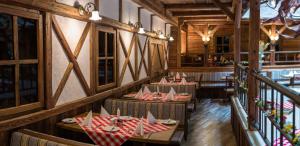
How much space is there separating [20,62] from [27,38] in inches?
13.0

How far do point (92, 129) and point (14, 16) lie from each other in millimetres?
1699

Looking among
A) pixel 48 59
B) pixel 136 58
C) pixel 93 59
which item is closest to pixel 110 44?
pixel 93 59

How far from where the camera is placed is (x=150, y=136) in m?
3.90

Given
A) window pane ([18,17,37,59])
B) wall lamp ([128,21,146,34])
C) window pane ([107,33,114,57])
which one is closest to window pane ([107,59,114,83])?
window pane ([107,33,114,57])

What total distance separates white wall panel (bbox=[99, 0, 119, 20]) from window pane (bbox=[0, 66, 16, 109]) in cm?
270

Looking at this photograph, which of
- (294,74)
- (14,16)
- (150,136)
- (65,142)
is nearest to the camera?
(65,142)

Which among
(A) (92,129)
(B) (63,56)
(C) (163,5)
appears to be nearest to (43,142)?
(A) (92,129)

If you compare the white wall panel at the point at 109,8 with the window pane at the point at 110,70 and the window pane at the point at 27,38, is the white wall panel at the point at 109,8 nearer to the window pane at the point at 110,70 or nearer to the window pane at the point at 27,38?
the window pane at the point at 110,70

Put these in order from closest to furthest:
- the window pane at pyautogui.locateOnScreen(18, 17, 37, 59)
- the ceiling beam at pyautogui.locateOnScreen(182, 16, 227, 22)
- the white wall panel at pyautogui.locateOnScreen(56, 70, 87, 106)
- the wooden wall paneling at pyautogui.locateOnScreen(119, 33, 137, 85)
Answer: the window pane at pyautogui.locateOnScreen(18, 17, 37, 59) → the white wall panel at pyautogui.locateOnScreen(56, 70, 87, 106) → the wooden wall paneling at pyautogui.locateOnScreen(119, 33, 137, 85) → the ceiling beam at pyautogui.locateOnScreen(182, 16, 227, 22)

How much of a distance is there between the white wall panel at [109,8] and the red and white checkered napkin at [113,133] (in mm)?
2320

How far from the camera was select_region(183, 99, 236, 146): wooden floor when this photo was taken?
6.47 meters

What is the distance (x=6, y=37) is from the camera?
3408mm

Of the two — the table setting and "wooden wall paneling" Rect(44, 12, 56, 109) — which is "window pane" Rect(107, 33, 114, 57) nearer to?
the table setting

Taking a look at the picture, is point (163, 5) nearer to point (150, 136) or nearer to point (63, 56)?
point (63, 56)
